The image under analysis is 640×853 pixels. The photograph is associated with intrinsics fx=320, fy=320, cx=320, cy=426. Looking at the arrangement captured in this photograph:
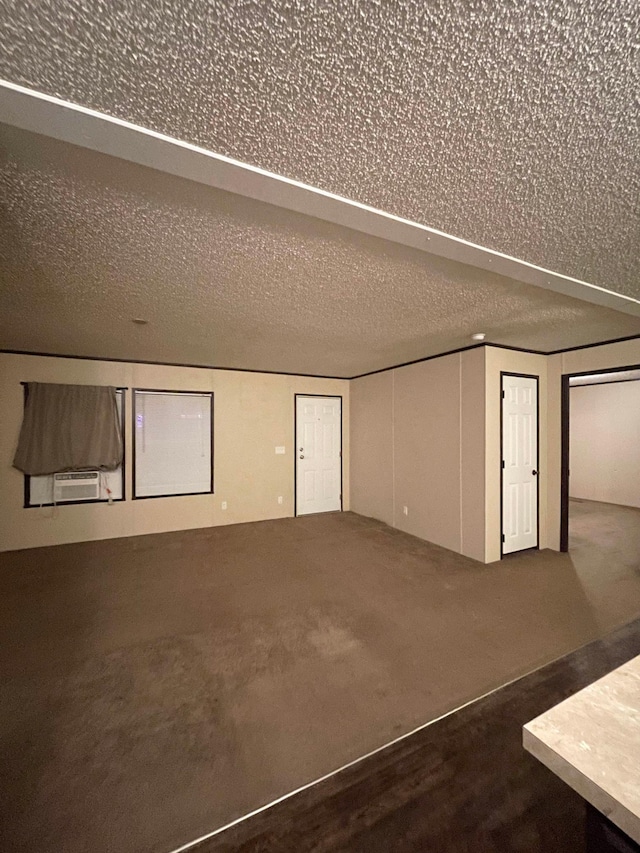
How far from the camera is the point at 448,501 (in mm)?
3918

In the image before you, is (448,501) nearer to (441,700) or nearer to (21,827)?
(441,700)

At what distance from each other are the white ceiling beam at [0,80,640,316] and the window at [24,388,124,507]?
401 cm

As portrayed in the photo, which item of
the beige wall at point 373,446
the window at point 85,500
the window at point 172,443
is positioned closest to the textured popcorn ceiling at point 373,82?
the beige wall at point 373,446

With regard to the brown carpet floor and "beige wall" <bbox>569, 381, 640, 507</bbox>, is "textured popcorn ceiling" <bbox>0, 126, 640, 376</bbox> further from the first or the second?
"beige wall" <bbox>569, 381, 640, 507</bbox>

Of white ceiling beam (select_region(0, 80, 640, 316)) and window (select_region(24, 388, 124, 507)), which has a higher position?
white ceiling beam (select_region(0, 80, 640, 316))

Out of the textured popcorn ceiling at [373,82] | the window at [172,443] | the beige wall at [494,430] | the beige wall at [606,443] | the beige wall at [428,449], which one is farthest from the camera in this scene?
the beige wall at [606,443]

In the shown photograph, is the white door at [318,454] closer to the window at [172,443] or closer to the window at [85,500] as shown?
the window at [172,443]

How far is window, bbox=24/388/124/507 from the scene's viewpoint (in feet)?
13.0

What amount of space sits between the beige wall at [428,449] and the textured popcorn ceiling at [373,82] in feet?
8.82

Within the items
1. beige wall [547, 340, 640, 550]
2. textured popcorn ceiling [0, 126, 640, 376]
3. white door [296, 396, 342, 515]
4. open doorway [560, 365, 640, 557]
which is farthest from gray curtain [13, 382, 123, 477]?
open doorway [560, 365, 640, 557]

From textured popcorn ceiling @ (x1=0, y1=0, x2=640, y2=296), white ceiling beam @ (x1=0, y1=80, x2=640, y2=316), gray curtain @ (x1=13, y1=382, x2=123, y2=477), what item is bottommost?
gray curtain @ (x1=13, y1=382, x2=123, y2=477)

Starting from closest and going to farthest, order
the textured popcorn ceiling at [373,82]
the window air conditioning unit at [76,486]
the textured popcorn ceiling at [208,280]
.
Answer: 1. the textured popcorn ceiling at [373,82]
2. the textured popcorn ceiling at [208,280]
3. the window air conditioning unit at [76,486]

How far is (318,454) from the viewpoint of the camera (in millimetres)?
5691

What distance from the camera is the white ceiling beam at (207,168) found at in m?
0.86
